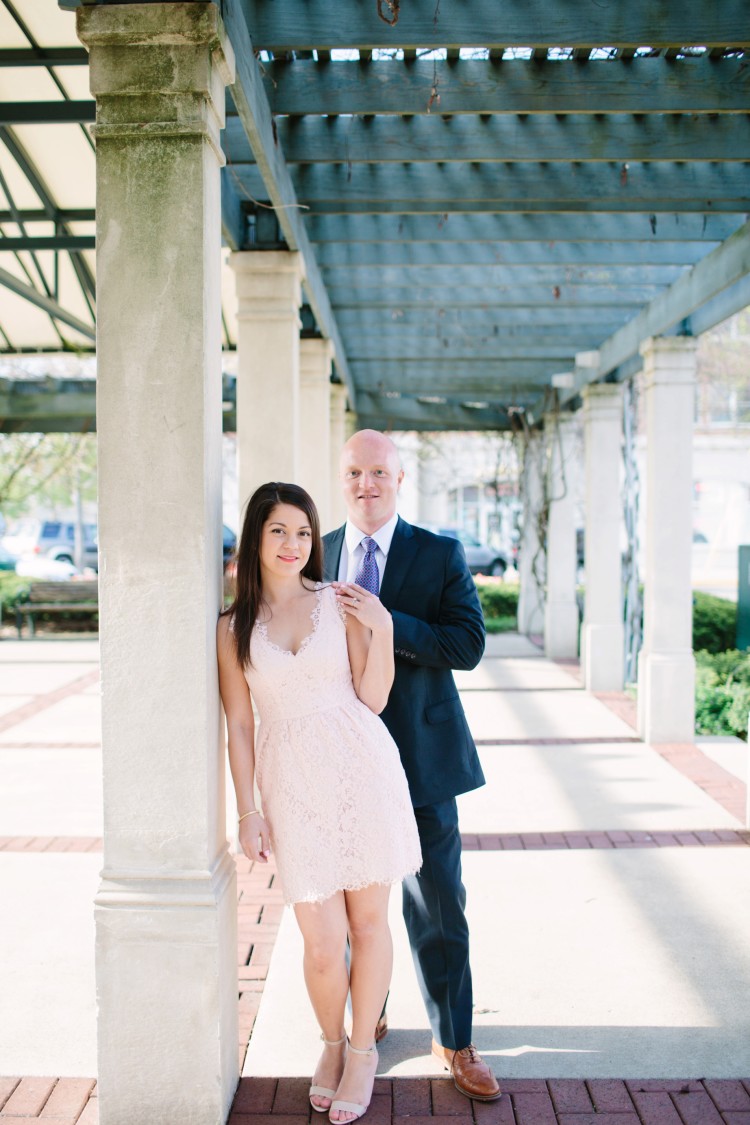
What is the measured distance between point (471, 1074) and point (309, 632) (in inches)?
55.2

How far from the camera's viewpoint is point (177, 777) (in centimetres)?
273

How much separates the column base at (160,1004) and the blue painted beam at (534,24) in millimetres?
2985

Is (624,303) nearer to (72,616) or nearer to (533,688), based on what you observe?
(533,688)

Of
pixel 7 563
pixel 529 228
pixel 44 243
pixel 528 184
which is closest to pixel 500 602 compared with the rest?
pixel 529 228

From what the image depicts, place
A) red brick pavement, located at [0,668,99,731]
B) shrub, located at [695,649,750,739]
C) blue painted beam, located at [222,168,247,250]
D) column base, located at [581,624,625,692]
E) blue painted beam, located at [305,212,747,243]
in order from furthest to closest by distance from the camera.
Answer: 1. column base, located at [581,624,625,692]
2. red brick pavement, located at [0,668,99,731]
3. shrub, located at [695,649,750,739]
4. blue painted beam, located at [305,212,747,243]
5. blue painted beam, located at [222,168,247,250]

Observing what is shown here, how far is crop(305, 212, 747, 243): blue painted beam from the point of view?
228 inches

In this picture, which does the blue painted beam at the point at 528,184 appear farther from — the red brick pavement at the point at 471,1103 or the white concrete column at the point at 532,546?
the white concrete column at the point at 532,546

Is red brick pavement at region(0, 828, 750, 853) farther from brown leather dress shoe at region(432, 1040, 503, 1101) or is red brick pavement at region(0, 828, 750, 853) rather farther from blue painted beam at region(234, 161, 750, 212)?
blue painted beam at region(234, 161, 750, 212)

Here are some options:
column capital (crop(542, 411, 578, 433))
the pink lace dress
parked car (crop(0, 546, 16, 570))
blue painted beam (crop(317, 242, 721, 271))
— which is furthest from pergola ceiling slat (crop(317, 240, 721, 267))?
parked car (crop(0, 546, 16, 570))

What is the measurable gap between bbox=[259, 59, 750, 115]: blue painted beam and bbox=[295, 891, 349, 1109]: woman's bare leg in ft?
10.4

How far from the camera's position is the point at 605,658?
983cm

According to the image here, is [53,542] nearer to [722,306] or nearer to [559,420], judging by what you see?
[559,420]

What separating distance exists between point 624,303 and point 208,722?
5752 millimetres

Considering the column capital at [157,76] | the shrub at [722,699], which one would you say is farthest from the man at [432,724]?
the shrub at [722,699]
